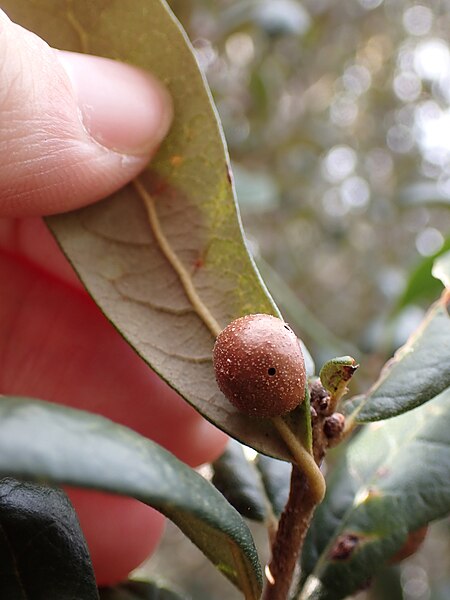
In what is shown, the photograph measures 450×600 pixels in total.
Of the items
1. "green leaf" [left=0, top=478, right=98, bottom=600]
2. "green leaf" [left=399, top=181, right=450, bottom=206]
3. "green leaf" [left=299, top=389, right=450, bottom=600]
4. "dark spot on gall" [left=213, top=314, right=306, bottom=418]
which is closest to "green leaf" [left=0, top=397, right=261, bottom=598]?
"dark spot on gall" [left=213, top=314, right=306, bottom=418]

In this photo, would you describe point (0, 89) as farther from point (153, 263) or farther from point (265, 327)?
point (265, 327)

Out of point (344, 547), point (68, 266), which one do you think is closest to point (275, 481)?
point (344, 547)

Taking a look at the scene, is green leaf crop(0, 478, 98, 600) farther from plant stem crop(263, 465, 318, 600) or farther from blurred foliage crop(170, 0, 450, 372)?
blurred foliage crop(170, 0, 450, 372)

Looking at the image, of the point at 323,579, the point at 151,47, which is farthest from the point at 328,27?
the point at 323,579

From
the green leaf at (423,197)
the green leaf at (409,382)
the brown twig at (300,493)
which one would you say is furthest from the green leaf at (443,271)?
the green leaf at (423,197)

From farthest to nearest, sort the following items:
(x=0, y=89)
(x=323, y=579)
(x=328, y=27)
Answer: (x=328, y=27), (x=323, y=579), (x=0, y=89)

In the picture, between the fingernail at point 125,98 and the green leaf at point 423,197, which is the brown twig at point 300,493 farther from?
the green leaf at point 423,197

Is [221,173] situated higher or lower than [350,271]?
higher
